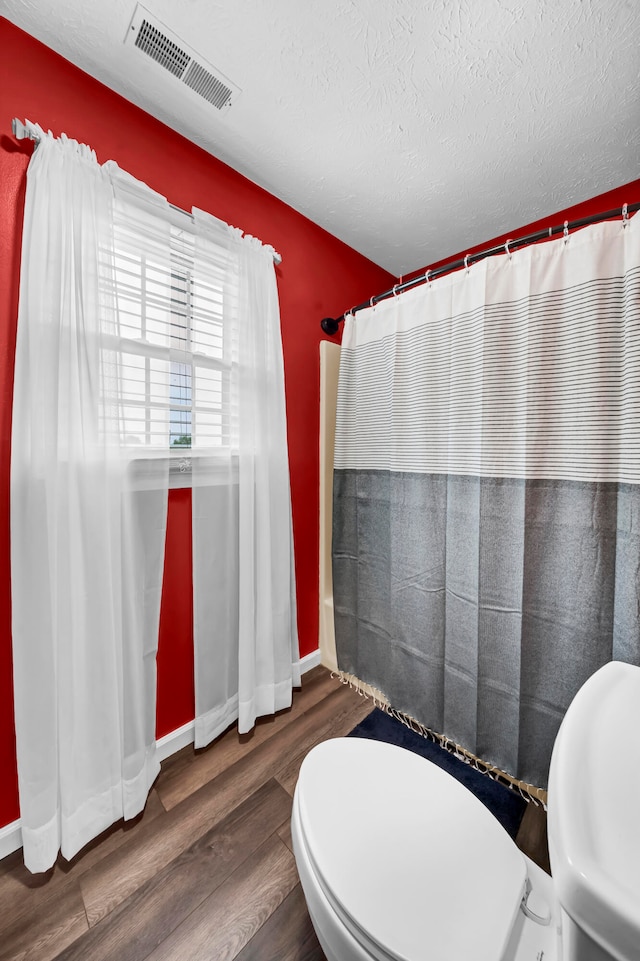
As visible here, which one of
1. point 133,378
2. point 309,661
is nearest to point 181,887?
point 309,661

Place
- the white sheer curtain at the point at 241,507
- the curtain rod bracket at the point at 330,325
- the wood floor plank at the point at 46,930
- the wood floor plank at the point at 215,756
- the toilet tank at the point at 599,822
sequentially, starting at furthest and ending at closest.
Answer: the curtain rod bracket at the point at 330,325, the white sheer curtain at the point at 241,507, the wood floor plank at the point at 215,756, the wood floor plank at the point at 46,930, the toilet tank at the point at 599,822

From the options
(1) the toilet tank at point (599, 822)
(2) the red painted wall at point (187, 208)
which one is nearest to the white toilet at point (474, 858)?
(1) the toilet tank at point (599, 822)

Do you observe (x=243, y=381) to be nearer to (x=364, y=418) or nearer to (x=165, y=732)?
(x=364, y=418)

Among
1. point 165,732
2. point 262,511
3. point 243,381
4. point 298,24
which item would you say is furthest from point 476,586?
point 298,24

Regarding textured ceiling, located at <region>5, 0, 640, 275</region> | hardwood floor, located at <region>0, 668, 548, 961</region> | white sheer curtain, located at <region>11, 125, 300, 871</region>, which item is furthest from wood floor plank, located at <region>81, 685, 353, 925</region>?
textured ceiling, located at <region>5, 0, 640, 275</region>

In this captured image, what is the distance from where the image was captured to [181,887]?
105 centimetres

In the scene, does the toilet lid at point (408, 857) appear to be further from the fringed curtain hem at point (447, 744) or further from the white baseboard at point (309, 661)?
the white baseboard at point (309, 661)

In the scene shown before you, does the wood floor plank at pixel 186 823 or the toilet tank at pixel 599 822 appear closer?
the toilet tank at pixel 599 822

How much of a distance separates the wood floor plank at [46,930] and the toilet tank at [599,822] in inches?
48.1

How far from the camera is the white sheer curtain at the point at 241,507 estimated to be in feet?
4.88

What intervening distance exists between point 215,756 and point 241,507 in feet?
3.25

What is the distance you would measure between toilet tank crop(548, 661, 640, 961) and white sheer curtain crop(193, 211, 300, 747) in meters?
1.19

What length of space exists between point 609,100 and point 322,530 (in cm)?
197

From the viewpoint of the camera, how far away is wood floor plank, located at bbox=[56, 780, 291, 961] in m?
0.92
